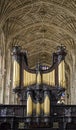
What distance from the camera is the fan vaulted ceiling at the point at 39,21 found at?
36.1 meters

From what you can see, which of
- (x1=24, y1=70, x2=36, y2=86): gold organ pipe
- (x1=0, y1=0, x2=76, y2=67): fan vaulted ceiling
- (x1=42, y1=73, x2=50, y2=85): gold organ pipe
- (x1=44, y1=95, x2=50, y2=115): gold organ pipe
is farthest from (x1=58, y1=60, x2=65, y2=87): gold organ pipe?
(x1=0, y1=0, x2=76, y2=67): fan vaulted ceiling

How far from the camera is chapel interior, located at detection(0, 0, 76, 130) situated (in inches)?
937

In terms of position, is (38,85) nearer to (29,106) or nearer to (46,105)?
(46,105)

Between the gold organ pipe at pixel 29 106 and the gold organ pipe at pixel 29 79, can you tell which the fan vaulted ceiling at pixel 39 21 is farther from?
the gold organ pipe at pixel 29 106

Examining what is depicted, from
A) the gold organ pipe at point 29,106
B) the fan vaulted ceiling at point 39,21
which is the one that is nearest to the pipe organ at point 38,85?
the gold organ pipe at point 29,106

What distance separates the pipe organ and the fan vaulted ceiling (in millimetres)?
8321

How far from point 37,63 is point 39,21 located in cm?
1192

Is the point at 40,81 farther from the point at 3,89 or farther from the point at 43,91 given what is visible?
the point at 3,89

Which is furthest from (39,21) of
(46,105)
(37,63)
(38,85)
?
(46,105)

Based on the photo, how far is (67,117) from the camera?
78.1 feet

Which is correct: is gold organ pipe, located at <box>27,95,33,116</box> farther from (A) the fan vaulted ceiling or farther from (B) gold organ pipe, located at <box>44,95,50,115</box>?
(A) the fan vaulted ceiling

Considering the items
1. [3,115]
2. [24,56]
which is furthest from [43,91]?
[24,56]

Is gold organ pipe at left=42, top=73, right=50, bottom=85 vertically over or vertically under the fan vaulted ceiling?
under

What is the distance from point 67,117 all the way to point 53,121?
1.06 m
